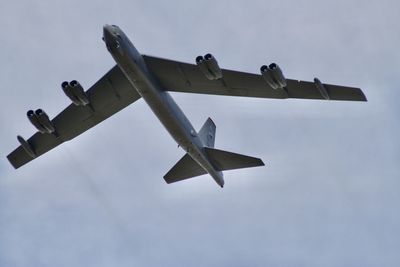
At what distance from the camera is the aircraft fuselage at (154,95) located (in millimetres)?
37594

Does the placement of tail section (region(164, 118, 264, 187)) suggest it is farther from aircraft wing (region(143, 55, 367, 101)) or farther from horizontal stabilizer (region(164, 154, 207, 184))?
aircraft wing (region(143, 55, 367, 101))

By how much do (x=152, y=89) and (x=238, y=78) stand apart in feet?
16.1

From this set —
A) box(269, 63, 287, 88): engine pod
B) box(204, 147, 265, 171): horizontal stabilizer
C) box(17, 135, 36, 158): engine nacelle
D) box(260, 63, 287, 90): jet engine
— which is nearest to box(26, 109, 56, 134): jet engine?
box(17, 135, 36, 158): engine nacelle

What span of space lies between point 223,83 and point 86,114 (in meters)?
8.94

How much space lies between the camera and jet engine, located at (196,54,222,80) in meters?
37.7

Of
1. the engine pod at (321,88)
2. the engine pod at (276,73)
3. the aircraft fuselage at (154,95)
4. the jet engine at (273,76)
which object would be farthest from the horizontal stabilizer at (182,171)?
the engine pod at (321,88)

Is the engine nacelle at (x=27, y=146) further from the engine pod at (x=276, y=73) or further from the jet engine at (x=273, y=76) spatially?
the engine pod at (x=276, y=73)

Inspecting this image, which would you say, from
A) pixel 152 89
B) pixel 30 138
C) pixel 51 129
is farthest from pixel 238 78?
pixel 30 138

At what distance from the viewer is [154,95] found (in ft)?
129

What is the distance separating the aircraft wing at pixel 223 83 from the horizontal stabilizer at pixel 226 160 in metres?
3.48

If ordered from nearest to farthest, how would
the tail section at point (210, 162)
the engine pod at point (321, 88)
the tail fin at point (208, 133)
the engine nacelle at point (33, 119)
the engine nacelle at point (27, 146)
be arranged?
the engine pod at point (321, 88), the engine nacelle at point (33, 119), the tail section at point (210, 162), the engine nacelle at point (27, 146), the tail fin at point (208, 133)

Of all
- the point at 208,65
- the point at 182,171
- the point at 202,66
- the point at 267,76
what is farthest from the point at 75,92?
the point at 267,76

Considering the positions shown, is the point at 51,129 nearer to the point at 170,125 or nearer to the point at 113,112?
the point at 113,112

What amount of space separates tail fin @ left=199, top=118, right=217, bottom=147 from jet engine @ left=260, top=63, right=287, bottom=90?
861cm
